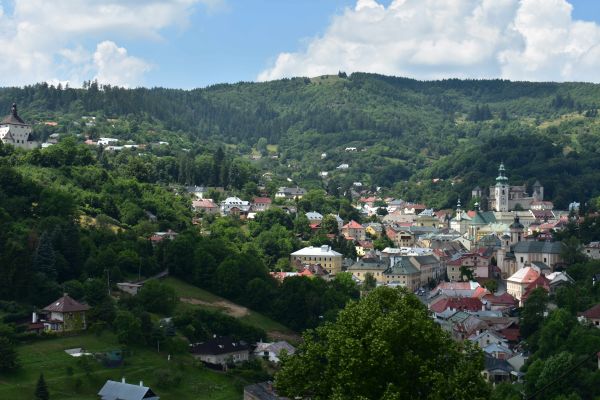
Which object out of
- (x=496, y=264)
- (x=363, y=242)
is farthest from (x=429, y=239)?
(x=496, y=264)

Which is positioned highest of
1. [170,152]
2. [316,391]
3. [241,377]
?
[170,152]

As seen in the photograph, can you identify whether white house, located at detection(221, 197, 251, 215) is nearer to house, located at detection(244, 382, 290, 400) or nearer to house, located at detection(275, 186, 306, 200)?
house, located at detection(275, 186, 306, 200)

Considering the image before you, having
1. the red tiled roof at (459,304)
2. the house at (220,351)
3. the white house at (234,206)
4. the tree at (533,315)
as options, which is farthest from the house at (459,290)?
the white house at (234,206)

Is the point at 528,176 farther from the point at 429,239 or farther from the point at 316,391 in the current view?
the point at 316,391

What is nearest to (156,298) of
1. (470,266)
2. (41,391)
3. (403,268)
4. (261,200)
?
(41,391)

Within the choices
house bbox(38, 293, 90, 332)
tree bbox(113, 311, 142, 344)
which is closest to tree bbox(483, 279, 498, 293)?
tree bbox(113, 311, 142, 344)

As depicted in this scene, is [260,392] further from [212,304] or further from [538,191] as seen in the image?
[538,191]
